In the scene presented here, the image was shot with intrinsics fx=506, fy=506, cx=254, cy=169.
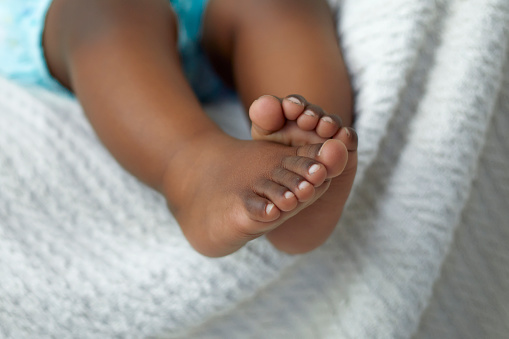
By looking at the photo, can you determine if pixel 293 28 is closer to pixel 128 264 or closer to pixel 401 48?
pixel 401 48

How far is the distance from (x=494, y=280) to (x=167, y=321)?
15.4 inches

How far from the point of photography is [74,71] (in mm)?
592

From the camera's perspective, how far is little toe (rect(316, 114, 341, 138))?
415mm

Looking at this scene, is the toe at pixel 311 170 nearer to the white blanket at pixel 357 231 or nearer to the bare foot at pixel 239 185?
the bare foot at pixel 239 185

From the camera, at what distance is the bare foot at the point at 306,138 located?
1.38 ft

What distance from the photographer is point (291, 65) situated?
1.82 ft

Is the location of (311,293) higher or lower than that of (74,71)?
lower

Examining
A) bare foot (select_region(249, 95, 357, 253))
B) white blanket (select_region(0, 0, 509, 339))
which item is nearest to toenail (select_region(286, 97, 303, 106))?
bare foot (select_region(249, 95, 357, 253))

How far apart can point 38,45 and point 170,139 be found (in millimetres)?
282

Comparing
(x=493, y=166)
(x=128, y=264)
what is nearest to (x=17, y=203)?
(x=128, y=264)

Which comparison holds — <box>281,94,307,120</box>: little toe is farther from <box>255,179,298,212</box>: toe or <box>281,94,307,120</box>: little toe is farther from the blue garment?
the blue garment

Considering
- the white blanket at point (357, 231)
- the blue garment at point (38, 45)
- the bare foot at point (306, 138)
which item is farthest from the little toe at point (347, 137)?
the blue garment at point (38, 45)

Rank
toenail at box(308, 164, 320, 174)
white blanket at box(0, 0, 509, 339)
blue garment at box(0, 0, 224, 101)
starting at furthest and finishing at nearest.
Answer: blue garment at box(0, 0, 224, 101) → white blanket at box(0, 0, 509, 339) → toenail at box(308, 164, 320, 174)

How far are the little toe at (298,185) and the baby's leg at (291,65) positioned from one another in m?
0.05
